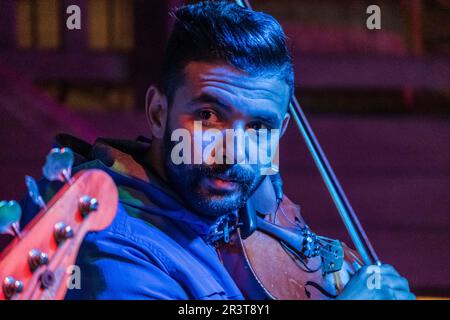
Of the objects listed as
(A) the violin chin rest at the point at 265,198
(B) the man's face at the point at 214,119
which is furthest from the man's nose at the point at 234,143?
(A) the violin chin rest at the point at 265,198

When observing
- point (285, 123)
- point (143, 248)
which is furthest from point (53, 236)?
point (285, 123)

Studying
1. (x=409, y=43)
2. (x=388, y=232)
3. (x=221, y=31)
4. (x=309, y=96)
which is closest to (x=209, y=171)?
(x=221, y=31)

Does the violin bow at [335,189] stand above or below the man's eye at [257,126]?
below

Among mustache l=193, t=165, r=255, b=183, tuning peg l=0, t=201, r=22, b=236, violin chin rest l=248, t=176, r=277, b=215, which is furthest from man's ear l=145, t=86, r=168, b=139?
tuning peg l=0, t=201, r=22, b=236

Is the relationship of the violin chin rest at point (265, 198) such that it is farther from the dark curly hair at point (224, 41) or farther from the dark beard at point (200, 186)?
the dark curly hair at point (224, 41)

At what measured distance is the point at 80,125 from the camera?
2.08m

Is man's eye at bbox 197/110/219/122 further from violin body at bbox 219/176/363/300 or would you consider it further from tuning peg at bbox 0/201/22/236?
tuning peg at bbox 0/201/22/236

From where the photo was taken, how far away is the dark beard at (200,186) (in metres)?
1.88

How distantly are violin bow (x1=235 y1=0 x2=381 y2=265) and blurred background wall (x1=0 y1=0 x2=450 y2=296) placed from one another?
0.10ft

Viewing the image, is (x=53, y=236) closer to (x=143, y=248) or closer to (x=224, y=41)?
(x=143, y=248)

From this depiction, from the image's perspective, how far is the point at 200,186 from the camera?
189 centimetres

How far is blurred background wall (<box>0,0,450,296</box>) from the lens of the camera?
2.08m

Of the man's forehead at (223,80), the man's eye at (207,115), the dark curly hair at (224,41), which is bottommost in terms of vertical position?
the man's eye at (207,115)

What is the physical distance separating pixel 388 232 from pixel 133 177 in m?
0.86
